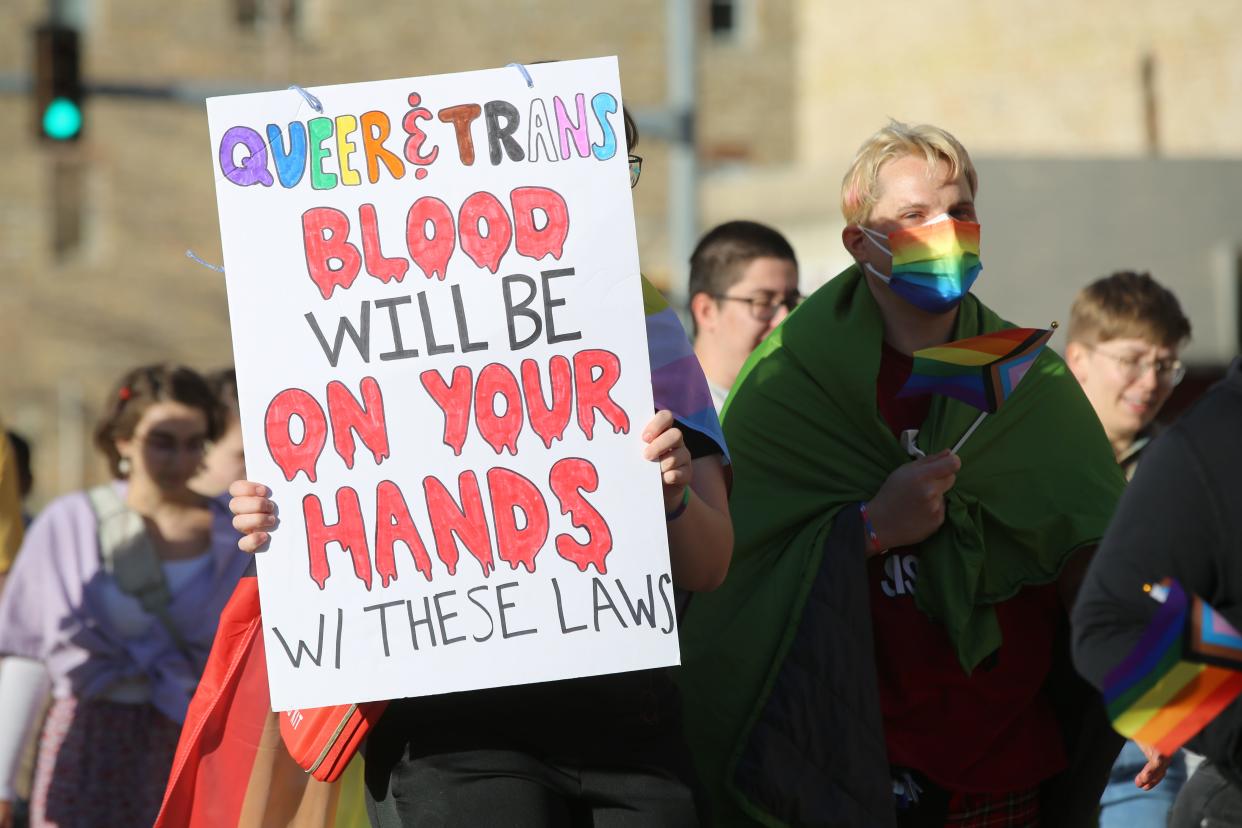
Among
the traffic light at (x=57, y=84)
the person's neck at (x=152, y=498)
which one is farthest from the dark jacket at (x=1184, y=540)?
the traffic light at (x=57, y=84)

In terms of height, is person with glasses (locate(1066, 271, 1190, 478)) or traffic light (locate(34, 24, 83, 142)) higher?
traffic light (locate(34, 24, 83, 142))

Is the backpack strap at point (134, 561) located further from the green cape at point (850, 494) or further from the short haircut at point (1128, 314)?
the short haircut at point (1128, 314)

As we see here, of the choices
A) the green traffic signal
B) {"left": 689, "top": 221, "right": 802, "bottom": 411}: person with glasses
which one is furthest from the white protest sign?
the green traffic signal

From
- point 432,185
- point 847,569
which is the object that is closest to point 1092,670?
point 847,569

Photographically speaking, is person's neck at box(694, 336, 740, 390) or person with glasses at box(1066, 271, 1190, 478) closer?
person with glasses at box(1066, 271, 1190, 478)

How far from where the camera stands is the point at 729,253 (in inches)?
196

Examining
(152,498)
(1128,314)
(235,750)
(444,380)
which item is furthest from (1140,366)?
(152,498)

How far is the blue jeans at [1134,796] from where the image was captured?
4.45 metres

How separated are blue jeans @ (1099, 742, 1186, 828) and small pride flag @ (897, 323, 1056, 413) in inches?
60.2

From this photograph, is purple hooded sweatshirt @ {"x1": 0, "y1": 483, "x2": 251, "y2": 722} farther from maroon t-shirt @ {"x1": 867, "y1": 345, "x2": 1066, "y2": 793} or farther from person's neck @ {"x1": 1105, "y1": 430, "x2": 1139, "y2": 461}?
person's neck @ {"x1": 1105, "y1": 430, "x2": 1139, "y2": 461}

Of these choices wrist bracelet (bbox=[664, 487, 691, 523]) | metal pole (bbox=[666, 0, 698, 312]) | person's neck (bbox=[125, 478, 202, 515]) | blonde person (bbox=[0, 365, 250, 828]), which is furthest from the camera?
metal pole (bbox=[666, 0, 698, 312])

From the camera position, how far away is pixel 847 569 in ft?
11.1

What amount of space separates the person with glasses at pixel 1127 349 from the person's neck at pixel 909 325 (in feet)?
3.48

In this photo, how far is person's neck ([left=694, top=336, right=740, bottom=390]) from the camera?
15.9 feet
